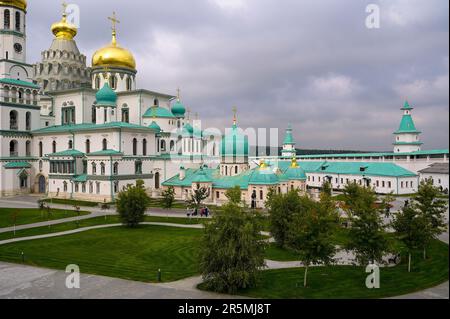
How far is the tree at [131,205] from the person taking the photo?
32.1 meters

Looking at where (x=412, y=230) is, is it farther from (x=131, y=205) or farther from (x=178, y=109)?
(x=178, y=109)

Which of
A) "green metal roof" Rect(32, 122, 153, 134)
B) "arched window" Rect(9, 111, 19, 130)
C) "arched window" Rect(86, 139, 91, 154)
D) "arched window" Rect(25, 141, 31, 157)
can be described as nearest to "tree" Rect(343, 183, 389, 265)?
"green metal roof" Rect(32, 122, 153, 134)

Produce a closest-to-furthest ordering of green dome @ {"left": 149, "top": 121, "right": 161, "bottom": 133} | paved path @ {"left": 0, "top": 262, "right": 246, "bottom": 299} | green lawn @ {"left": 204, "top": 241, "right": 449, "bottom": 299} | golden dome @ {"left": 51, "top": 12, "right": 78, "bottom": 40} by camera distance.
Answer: paved path @ {"left": 0, "top": 262, "right": 246, "bottom": 299} < green lawn @ {"left": 204, "top": 241, "right": 449, "bottom": 299} < green dome @ {"left": 149, "top": 121, "right": 161, "bottom": 133} < golden dome @ {"left": 51, "top": 12, "right": 78, "bottom": 40}

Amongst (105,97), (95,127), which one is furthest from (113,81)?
(95,127)

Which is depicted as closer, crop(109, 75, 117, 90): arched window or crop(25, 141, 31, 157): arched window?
crop(25, 141, 31, 157): arched window

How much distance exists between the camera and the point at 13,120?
5472 centimetres

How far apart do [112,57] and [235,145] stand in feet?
92.9

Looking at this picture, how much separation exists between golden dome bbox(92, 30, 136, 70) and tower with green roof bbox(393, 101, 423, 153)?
49.6 meters

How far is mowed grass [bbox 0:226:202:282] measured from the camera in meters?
20.1

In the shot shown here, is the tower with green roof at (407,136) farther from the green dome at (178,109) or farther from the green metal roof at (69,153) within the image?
the green metal roof at (69,153)

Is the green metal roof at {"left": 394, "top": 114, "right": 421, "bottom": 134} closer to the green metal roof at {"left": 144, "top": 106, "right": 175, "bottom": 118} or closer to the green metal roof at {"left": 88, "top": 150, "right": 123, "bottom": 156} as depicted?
the green metal roof at {"left": 144, "top": 106, "right": 175, "bottom": 118}

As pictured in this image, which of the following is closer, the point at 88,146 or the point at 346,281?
the point at 346,281

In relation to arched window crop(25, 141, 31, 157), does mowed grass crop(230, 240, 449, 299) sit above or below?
below
